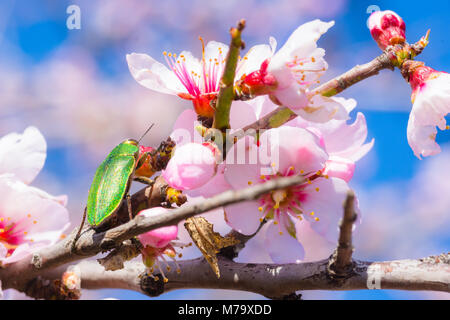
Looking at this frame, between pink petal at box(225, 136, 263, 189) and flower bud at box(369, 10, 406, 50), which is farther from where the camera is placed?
flower bud at box(369, 10, 406, 50)

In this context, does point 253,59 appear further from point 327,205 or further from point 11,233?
point 11,233

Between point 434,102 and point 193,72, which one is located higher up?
point 193,72

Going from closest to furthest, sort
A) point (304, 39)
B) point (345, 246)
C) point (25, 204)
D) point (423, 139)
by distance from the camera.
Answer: point (345, 246)
point (304, 39)
point (423, 139)
point (25, 204)

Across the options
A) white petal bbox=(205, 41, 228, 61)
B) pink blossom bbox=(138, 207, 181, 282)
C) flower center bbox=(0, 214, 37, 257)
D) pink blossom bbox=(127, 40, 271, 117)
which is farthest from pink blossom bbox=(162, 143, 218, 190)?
flower center bbox=(0, 214, 37, 257)

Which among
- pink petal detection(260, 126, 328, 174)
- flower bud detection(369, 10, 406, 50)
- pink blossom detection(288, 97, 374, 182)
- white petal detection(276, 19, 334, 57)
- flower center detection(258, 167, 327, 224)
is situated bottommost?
flower center detection(258, 167, 327, 224)

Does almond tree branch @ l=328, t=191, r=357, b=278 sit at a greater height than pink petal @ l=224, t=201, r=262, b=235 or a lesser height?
lesser

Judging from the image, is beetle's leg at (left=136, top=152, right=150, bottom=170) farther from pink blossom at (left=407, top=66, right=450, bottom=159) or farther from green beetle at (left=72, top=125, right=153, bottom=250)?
pink blossom at (left=407, top=66, right=450, bottom=159)

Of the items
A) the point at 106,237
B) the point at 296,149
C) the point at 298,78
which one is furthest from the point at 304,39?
the point at 106,237

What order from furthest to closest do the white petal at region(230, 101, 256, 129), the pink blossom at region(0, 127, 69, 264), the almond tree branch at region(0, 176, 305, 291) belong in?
Result: the pink blossom at region(0, 127, 69, 264)
the white petal at region(230, 101, 256, 129)
the almond tree branch at region(0, 176, 305, 291)
